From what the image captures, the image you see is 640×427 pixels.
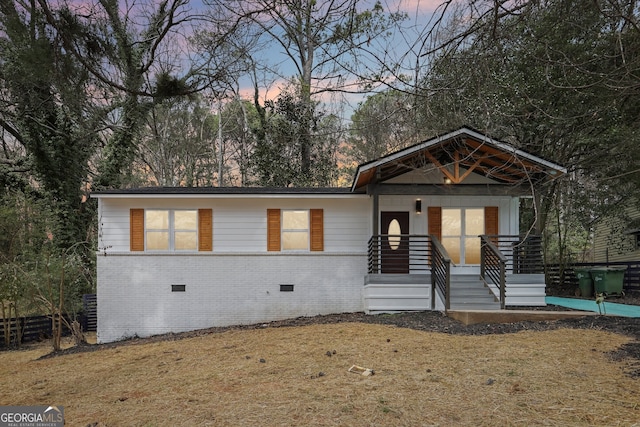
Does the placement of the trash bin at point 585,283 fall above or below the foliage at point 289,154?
below

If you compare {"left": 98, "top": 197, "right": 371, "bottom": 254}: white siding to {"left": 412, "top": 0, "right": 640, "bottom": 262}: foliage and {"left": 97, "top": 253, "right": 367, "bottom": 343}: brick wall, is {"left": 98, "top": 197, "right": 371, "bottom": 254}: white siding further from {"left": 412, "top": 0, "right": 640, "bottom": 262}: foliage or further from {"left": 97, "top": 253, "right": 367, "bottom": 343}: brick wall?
{"left": 412, "top": 0, "right": 640, "bottom": 262}: foliage

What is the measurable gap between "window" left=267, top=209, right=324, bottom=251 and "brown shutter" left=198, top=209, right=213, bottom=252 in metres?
1.54

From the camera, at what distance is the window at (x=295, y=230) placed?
42.8ft

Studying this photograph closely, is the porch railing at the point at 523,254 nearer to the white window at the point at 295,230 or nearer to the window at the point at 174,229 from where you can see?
the white window at the point at 295,230

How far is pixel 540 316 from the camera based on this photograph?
965 cm

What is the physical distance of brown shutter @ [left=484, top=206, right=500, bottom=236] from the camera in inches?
514

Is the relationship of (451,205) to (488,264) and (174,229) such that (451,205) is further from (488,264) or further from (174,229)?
(174,229)

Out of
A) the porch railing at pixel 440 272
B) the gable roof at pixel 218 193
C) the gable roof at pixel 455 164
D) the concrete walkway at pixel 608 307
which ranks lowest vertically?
the concrete walkway at pixel 608 307

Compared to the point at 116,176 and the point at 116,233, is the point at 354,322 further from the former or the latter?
the point at 116,176

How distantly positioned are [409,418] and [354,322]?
6176 millimetres

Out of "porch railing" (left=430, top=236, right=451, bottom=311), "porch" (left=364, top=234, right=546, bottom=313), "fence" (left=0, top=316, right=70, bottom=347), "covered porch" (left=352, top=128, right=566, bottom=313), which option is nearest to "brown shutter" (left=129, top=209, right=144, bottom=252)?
"fence" (left=0, top=316, right=70, bottom=347)

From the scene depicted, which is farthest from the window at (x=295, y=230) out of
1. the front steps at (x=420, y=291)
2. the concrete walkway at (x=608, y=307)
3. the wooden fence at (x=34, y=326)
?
the wooden fence at (x=34, y=326)

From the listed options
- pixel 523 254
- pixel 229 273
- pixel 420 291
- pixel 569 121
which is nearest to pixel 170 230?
pixel 229 273

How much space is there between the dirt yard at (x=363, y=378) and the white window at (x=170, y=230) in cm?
343
